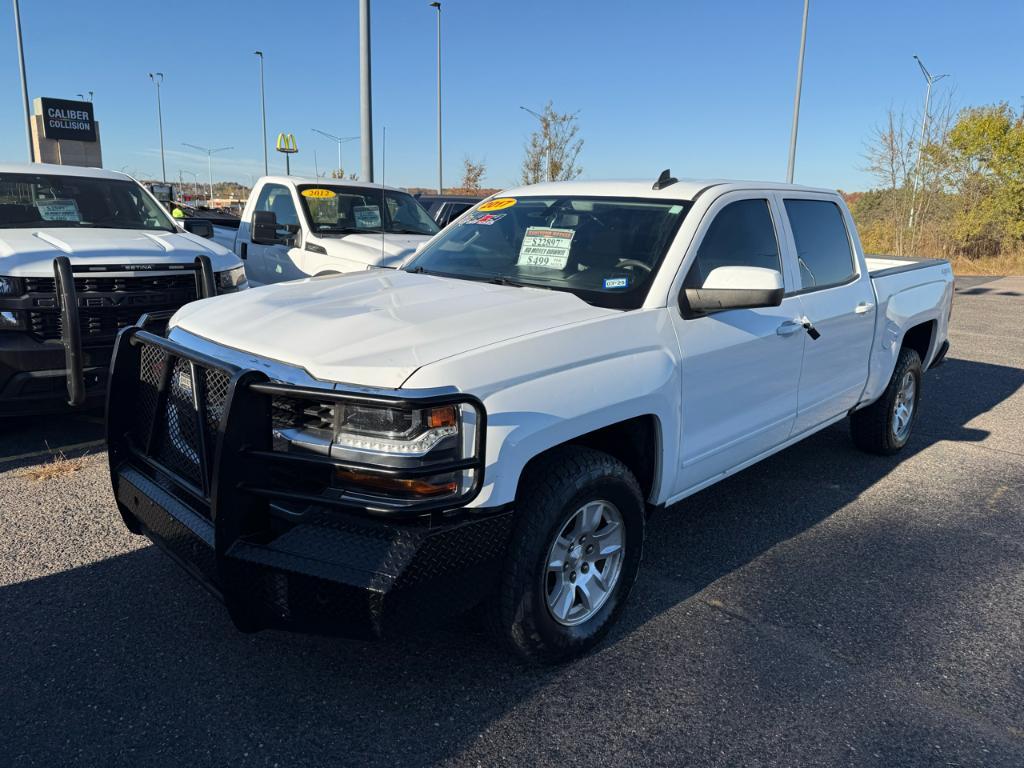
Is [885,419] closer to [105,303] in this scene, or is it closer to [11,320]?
[105,303]

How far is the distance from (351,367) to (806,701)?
2004 millimetres

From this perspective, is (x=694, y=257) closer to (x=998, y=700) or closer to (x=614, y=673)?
(x=614, y=673)

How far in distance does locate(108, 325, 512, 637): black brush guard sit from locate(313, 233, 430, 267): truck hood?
4.82 meters

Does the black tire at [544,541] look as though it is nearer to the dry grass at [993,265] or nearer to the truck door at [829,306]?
the truck door at [829,306]

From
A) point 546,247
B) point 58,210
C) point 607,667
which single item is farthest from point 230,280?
point 607,667

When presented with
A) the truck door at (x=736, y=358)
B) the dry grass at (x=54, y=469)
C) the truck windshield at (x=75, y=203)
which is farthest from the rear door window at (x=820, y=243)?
the truck windshield at (x=75, y=203)

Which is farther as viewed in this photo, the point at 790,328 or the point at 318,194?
the point at 318,194

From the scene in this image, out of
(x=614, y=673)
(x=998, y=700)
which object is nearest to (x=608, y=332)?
(x=614, y=673)

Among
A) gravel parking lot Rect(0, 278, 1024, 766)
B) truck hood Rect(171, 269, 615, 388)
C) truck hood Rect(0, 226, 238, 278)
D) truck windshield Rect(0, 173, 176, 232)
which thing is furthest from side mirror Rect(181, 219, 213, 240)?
truck hood Rect(171, 269, 615, 388)

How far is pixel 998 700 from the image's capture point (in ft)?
9.44

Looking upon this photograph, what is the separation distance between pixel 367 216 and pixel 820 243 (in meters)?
5.34

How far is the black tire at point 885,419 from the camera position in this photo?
5461 mm

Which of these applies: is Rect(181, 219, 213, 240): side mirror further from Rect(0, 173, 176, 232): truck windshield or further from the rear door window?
the rear door window

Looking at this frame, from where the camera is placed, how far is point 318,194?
841 centimetres
